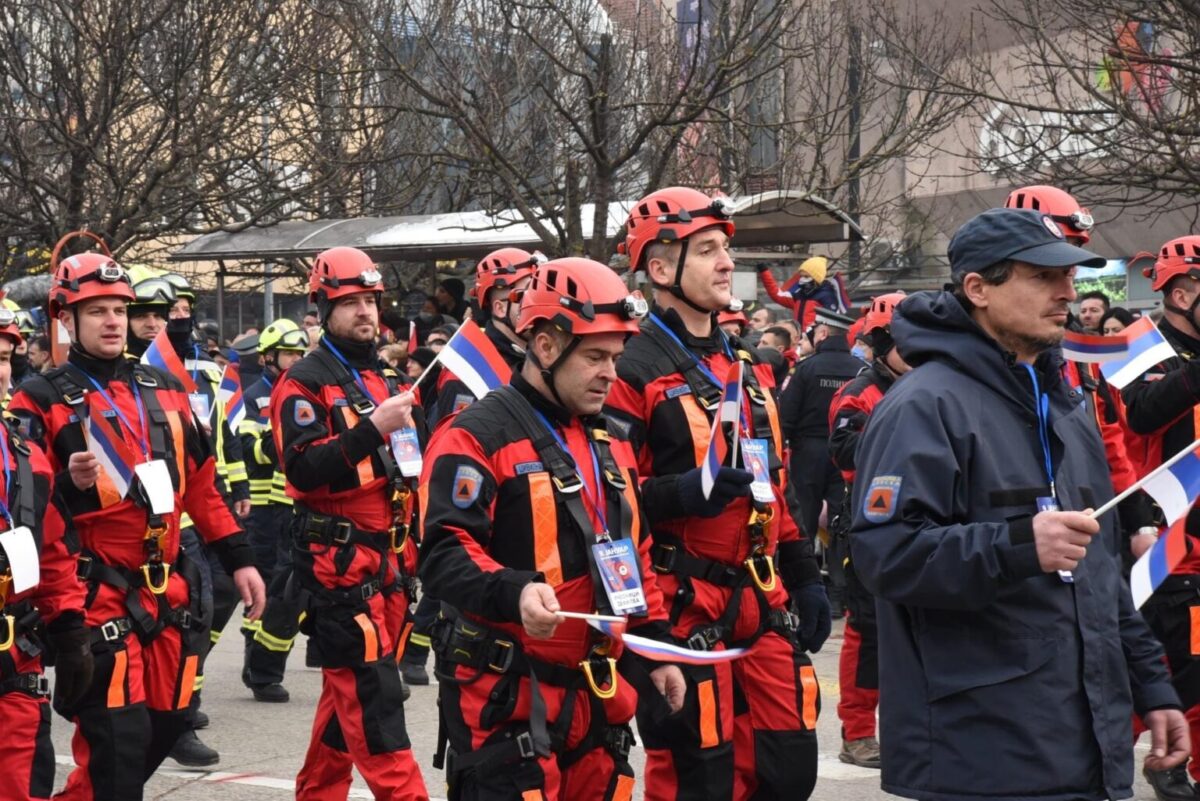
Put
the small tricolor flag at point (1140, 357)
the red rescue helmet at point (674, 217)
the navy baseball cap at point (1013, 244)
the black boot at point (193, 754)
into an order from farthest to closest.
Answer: the black boot at point (193, 754) < the small tricolor flag at point (1140, 357) < the red rescue helmet at point (674, 217) < the navy baseball cap at point (1013, 244)

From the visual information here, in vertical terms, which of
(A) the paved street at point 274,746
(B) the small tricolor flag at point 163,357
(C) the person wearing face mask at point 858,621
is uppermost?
(B) the small tricolor flag at point 163,357

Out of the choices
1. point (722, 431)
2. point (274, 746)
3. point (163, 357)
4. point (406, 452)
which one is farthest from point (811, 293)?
point (722, 431)

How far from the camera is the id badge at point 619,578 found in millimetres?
5164

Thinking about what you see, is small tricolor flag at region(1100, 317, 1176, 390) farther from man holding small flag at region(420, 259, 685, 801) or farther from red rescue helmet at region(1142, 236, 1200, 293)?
man holding small flag at region(420, 259, 685, 801)

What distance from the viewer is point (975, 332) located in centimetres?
440

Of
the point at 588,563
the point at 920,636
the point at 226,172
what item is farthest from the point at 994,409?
the point at 226,172

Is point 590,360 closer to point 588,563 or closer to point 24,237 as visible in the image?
point 588,563

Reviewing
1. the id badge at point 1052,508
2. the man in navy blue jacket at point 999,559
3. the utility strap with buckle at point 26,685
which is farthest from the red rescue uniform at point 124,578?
the id badge at point 1052,508

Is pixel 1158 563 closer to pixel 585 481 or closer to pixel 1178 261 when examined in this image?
pixel 585 481

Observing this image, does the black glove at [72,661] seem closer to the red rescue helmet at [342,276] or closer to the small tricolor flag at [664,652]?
the red rescue helmet at [342,276]

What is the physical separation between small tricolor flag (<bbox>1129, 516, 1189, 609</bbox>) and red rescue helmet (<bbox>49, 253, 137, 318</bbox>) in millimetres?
4186

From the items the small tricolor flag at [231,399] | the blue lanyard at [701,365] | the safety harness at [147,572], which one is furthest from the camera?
the small tricolor flag at [231,399]

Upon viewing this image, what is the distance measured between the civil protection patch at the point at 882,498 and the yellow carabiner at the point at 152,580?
3478mm

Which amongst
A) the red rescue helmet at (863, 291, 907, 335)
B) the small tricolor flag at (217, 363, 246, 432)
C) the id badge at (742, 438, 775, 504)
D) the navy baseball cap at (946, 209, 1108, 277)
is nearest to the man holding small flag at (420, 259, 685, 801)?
the id badge at (742, 438, 775, 504)
